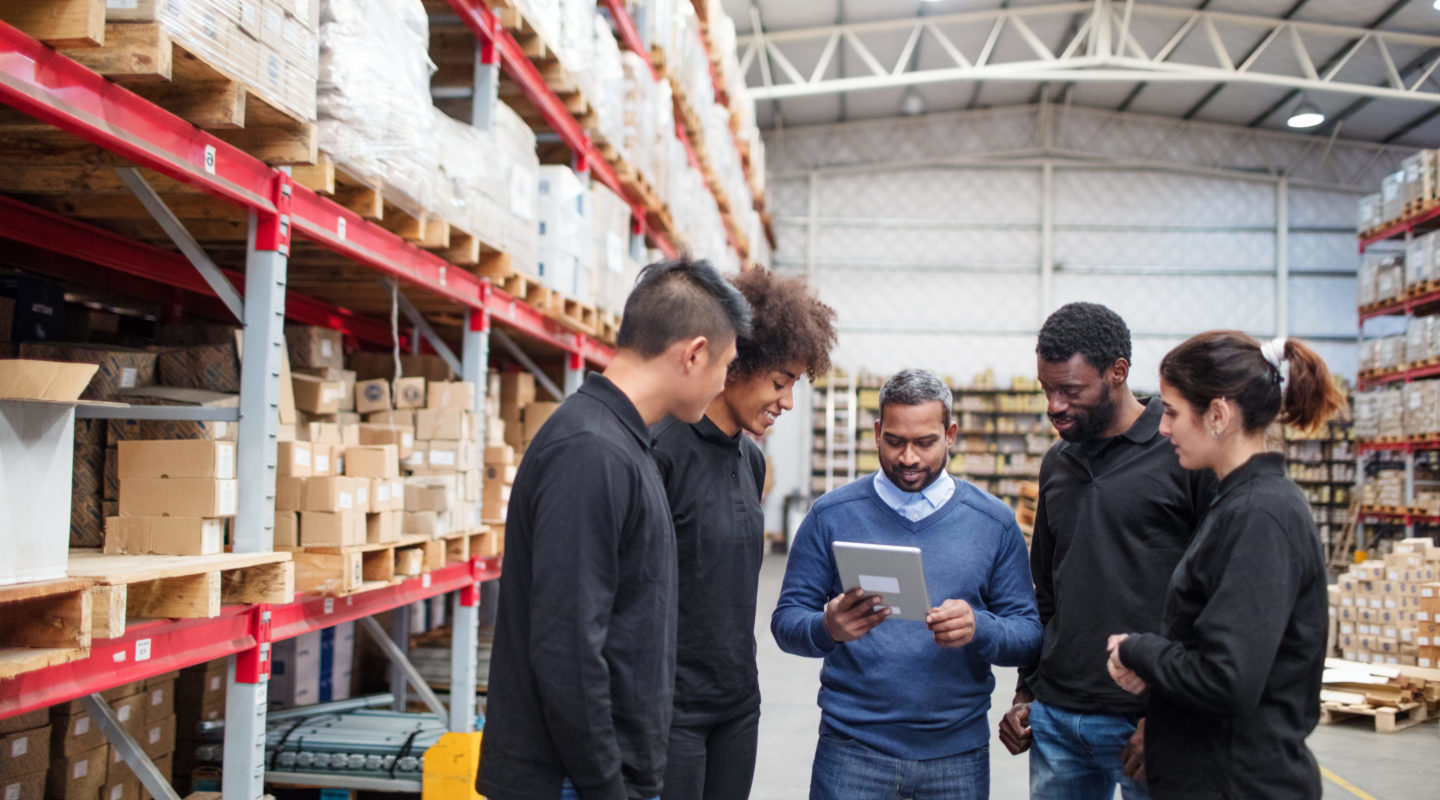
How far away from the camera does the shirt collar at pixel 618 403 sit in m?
1.96

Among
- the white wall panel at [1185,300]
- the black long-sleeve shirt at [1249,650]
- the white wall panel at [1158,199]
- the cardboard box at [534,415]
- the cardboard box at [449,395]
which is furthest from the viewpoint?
the white wall panel at [1158,199]

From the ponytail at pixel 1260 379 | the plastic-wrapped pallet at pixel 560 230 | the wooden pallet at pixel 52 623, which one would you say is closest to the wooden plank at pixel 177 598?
the wooden pallet at pixel 52 623

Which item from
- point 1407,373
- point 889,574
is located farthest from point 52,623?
point 1407,373

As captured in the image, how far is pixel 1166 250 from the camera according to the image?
19422 millimetres

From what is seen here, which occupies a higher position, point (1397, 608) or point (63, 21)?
point (63, 21)

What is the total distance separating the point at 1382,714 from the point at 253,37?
307 inches

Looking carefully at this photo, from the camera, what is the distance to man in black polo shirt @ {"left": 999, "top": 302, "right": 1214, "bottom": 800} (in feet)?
8.34

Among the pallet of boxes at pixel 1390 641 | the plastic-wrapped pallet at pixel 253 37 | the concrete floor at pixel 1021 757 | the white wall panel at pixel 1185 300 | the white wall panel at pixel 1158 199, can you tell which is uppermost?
the white wall panel at pixel 1158 199

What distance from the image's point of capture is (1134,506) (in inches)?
101

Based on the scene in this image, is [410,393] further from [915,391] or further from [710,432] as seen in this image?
[915,391]

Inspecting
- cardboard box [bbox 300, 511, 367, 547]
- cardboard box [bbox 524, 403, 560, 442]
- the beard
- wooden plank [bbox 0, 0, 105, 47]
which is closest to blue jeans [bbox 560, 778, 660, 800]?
the beard

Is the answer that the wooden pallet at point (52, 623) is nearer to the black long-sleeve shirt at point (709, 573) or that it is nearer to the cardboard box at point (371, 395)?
the black long-sleeve shirt at point (709, 573)

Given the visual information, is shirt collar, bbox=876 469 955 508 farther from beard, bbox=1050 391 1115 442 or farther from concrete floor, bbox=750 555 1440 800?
concrete floor, bbox=750 555 1440 800

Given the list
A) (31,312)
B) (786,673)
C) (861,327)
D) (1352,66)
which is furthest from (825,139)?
(31,312)
